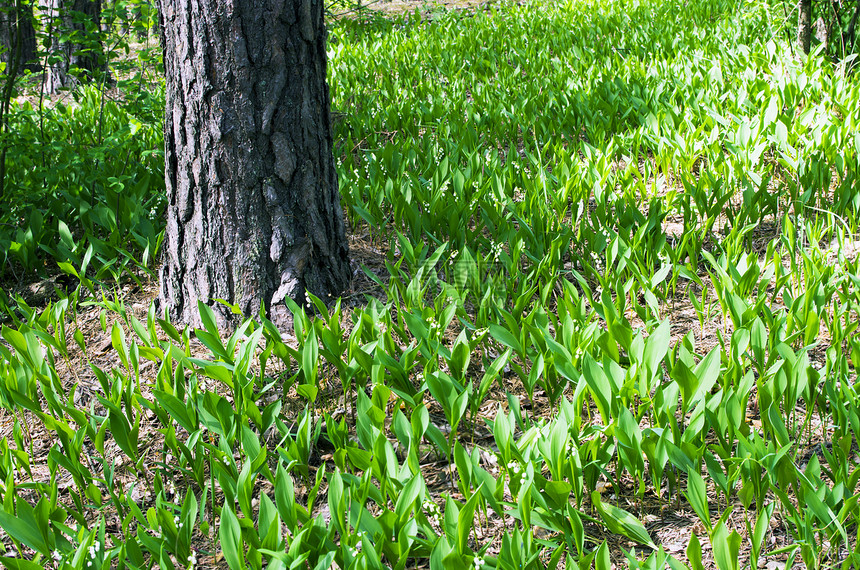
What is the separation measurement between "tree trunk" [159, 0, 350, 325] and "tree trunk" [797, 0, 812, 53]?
179 inches

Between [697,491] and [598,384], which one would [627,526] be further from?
[598,384]

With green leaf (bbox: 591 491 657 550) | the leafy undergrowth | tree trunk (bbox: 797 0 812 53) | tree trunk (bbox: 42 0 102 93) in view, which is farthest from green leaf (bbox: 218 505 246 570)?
tree trunk (bbox: 797 0 812 53)

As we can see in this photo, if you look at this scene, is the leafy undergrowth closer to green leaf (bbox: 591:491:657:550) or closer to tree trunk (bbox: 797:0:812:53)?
green leaf (bbox: 591:491:657:550)

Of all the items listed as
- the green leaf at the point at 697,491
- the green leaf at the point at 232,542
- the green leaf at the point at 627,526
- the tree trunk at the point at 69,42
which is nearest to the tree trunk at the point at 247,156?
the tree trunk at the point at 69,42

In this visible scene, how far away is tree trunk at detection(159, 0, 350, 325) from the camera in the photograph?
94.9 inches

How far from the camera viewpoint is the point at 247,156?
8.23 feet

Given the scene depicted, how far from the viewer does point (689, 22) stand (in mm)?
7785

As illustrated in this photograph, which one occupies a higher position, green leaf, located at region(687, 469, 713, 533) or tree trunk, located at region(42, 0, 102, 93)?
tree trunk, located at region(42, 0, 102, 93)

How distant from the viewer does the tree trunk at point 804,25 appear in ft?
17.9

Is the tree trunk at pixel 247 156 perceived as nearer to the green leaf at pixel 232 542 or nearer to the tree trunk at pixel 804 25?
the green leaf at pixel 232 542

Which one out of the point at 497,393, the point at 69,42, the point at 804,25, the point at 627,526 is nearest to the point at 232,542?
the point at 627,526

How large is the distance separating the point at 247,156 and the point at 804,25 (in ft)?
16.6

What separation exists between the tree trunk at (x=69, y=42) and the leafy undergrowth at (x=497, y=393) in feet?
3.88

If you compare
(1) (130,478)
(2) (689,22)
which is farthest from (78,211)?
(2) (689,22)
